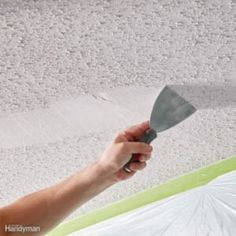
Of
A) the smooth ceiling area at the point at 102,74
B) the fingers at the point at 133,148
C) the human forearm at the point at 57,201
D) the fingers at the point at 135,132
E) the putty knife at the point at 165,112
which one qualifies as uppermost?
the smooth ceiling area at the point at 102,74

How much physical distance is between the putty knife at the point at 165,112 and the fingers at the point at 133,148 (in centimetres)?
3

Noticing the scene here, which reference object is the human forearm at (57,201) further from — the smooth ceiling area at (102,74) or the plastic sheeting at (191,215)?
the plastic sheeting at (191,215)

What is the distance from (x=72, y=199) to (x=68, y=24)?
41 centimetres

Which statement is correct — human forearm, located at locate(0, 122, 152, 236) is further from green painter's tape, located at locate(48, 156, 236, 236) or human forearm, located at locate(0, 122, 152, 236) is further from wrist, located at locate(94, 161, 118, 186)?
green painter's tape, located at locate(48, 156, 236, 236)

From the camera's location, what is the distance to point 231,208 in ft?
4.91

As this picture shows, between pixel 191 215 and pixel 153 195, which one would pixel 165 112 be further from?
pixel 153 195

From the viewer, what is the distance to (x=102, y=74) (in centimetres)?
117

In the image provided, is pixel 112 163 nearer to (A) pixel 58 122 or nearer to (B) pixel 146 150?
(B) pixel 146 150

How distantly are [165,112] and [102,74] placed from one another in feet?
0.56

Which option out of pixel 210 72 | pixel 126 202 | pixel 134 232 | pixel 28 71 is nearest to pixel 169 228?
pixel 134 232

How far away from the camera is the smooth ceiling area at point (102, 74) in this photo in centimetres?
100

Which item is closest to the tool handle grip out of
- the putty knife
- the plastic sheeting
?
the putty knife

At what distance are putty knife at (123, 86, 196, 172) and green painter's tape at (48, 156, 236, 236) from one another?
17.8 inches

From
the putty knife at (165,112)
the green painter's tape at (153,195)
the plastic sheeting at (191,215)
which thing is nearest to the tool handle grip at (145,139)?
the putty knife at (165,112)
